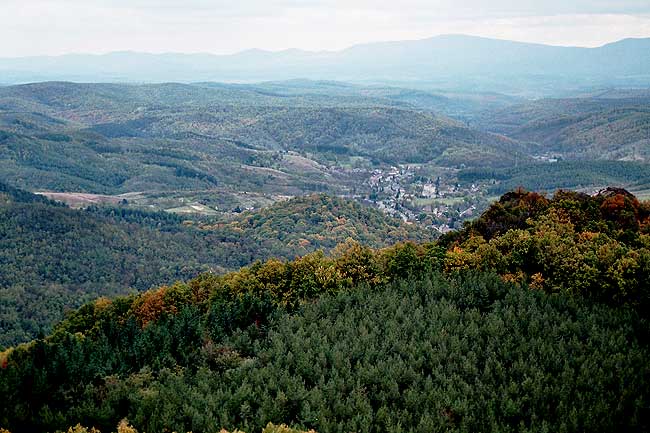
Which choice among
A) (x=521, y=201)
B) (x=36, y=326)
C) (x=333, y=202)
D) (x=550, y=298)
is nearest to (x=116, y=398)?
(x=550, y=298)

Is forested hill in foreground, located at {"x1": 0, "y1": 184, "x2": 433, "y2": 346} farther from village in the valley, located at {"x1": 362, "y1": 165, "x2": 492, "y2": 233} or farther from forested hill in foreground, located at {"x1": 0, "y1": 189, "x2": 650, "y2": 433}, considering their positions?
forested hill in foreground, located at {"x1": 0, "y1": 189, "x2": 650, "y2": 433}

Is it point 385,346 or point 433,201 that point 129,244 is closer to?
point 385,346

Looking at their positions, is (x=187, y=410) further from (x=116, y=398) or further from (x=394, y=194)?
(x=394, y=194)

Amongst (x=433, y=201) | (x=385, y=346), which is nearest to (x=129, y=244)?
(x=385, y=346)

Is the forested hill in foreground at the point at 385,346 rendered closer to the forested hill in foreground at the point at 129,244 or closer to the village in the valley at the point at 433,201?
the forested hill in foreground at the point at 129,244

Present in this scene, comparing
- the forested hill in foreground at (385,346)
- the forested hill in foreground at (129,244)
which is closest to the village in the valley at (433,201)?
the forested hill in foreground at (129,244)

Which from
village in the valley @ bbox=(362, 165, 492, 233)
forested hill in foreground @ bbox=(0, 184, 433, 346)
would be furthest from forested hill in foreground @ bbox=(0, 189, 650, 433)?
village in the valley @ bbox=(362, 165, 492, 233)
